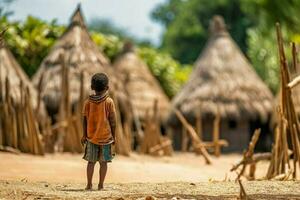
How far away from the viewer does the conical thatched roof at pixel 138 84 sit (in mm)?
20047

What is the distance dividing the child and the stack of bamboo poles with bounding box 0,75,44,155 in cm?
467

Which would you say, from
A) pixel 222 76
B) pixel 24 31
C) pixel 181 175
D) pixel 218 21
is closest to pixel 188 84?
pixel 222 76

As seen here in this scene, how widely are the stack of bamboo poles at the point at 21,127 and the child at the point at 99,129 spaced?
15.3ft

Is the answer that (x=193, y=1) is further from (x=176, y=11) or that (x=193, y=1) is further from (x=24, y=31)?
(x=24, y=31)

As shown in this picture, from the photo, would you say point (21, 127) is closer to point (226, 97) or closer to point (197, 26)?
point (226, 97)

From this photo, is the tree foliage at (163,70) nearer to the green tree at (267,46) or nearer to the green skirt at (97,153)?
the green tree at (267,46)

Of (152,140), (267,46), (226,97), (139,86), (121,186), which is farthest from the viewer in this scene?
(267,46)

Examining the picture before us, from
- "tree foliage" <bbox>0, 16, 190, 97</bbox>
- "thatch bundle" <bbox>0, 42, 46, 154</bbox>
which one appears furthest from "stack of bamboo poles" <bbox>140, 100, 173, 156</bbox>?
"tree foliage" <bbox>0, 16, 190, 97</bbox>

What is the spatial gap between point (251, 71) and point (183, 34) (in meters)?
23.3

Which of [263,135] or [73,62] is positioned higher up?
[73,62]

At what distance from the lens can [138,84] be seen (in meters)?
20.3

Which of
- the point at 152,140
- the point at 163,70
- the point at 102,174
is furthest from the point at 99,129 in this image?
the point at 163,70

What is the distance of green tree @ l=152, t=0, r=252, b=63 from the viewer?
42.0m

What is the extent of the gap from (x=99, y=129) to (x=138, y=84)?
14.5 m
